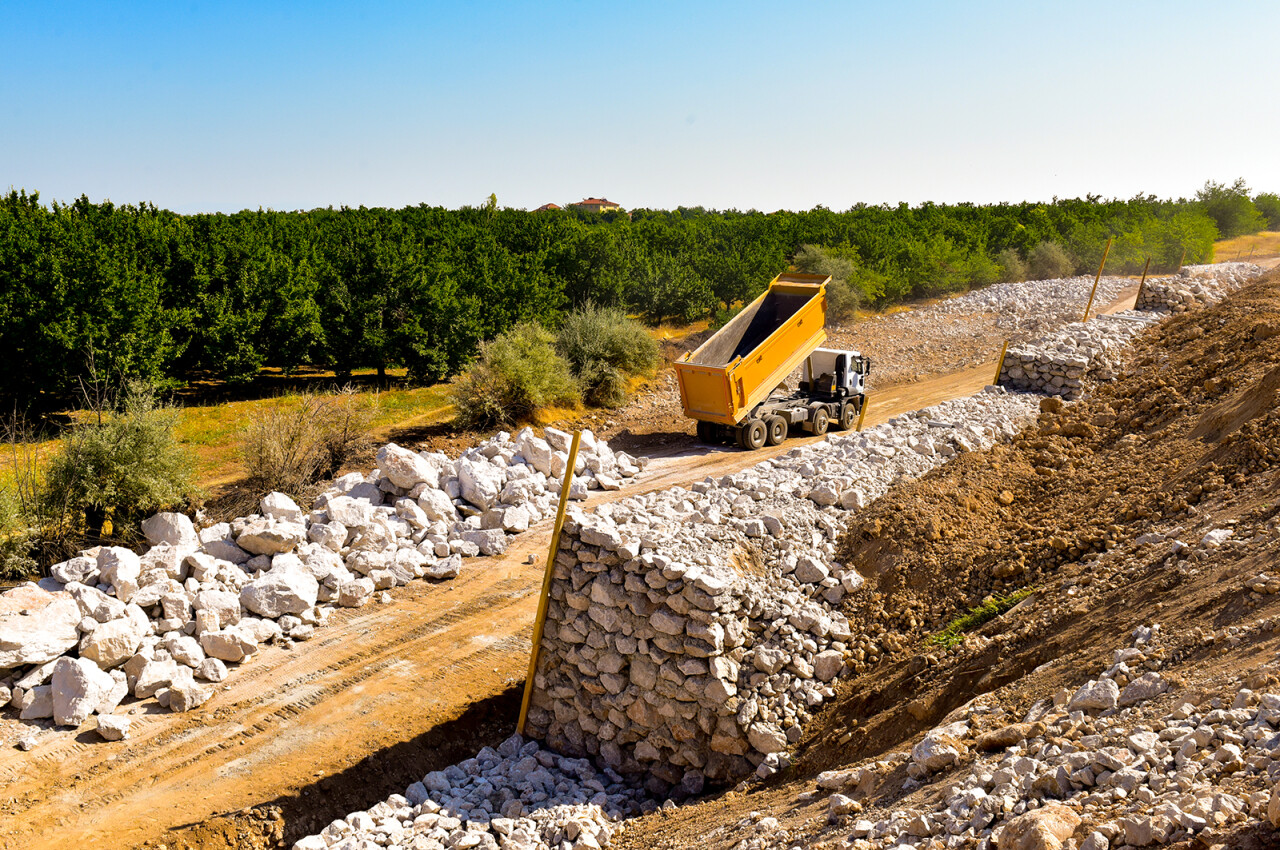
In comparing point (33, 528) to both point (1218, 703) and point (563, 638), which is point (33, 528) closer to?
point (563, 638)

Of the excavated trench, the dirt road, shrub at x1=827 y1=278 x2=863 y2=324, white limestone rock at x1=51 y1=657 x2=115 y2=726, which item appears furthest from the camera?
shrub at x1=827 y1=278 x2=863 y2=324

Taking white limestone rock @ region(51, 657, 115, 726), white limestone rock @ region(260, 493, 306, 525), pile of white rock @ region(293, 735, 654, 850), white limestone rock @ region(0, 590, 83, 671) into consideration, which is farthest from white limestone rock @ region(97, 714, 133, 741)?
white limestone rock @ region(260, 493, 306, 525)

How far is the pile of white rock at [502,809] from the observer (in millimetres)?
7215

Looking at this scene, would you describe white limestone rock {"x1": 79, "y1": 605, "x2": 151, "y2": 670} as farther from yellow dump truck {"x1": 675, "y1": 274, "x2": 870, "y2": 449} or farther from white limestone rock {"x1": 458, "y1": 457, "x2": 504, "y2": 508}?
yellow dump truck {"x1": 675, "y1": 274, "x2": 870, "y2": 449}

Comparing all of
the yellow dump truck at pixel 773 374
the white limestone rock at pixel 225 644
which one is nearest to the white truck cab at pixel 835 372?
the yellow dump truck at pixel 773 374

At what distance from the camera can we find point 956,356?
1104 inches

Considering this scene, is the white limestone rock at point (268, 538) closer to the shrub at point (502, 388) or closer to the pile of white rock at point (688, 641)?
the pile of white rock at point (688, 641)

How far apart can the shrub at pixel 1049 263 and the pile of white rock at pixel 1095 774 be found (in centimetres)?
4213

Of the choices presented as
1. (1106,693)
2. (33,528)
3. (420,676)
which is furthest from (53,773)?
(1106,693)

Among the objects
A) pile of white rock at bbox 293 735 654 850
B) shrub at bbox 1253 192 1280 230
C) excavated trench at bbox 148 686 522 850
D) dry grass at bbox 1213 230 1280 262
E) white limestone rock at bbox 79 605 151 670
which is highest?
shrub at bbox 1253 192 1280 230

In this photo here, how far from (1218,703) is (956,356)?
24845mm

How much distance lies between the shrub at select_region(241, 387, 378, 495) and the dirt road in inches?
174

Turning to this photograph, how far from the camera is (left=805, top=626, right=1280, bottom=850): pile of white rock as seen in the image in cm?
388

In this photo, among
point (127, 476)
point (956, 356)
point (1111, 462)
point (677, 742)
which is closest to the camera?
point (677, 742)
